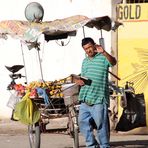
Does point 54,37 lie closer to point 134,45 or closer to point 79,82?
point 79,82

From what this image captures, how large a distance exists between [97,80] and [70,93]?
0.71 meters

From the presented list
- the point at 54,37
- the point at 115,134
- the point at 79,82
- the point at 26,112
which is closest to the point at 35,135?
the point at 26,112

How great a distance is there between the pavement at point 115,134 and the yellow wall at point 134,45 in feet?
2.38

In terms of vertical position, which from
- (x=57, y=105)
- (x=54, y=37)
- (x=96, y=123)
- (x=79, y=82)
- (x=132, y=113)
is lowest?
(x=132, y=113)

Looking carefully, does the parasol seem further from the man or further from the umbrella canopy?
the man

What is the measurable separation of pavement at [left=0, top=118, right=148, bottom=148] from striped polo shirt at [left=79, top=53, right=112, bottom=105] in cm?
220

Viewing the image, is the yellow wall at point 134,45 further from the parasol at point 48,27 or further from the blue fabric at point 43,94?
the blue fabric at point 43,94

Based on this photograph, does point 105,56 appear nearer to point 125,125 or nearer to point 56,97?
point 56,97

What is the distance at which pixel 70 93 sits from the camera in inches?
349

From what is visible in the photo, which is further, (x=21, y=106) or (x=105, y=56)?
(x=21, y=106)

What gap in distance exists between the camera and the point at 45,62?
12.4 meters

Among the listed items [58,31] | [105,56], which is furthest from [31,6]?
[105,56]

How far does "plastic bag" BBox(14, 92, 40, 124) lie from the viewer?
8891mm

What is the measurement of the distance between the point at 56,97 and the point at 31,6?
166 centimetres
